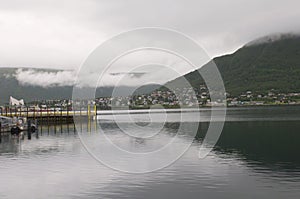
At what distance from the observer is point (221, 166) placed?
4162 centimetres

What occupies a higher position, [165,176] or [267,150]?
[267,150]

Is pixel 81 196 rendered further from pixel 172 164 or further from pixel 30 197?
pixel 172 164

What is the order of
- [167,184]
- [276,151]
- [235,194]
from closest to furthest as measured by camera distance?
[235,194] < [167,184] < [276,151]

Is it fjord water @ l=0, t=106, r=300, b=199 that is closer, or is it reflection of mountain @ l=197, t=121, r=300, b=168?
fjord water @ l=0, t=106, r=300, b=199

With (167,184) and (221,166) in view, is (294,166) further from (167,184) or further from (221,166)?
(167,184)

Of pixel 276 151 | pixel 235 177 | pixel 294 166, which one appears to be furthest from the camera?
pixel 276 151

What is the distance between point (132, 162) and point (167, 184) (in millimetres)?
12705

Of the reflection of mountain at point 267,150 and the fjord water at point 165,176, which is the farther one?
the reflection of mountain at point 267,150

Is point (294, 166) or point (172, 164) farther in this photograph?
point (172, 164)

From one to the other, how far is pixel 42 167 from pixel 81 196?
14.0m

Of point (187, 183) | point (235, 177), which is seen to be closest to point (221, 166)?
point (235, 177)

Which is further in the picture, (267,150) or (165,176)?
(267,150)

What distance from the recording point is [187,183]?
33469 mm

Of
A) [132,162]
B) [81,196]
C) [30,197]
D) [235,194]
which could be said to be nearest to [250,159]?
[132,162]
